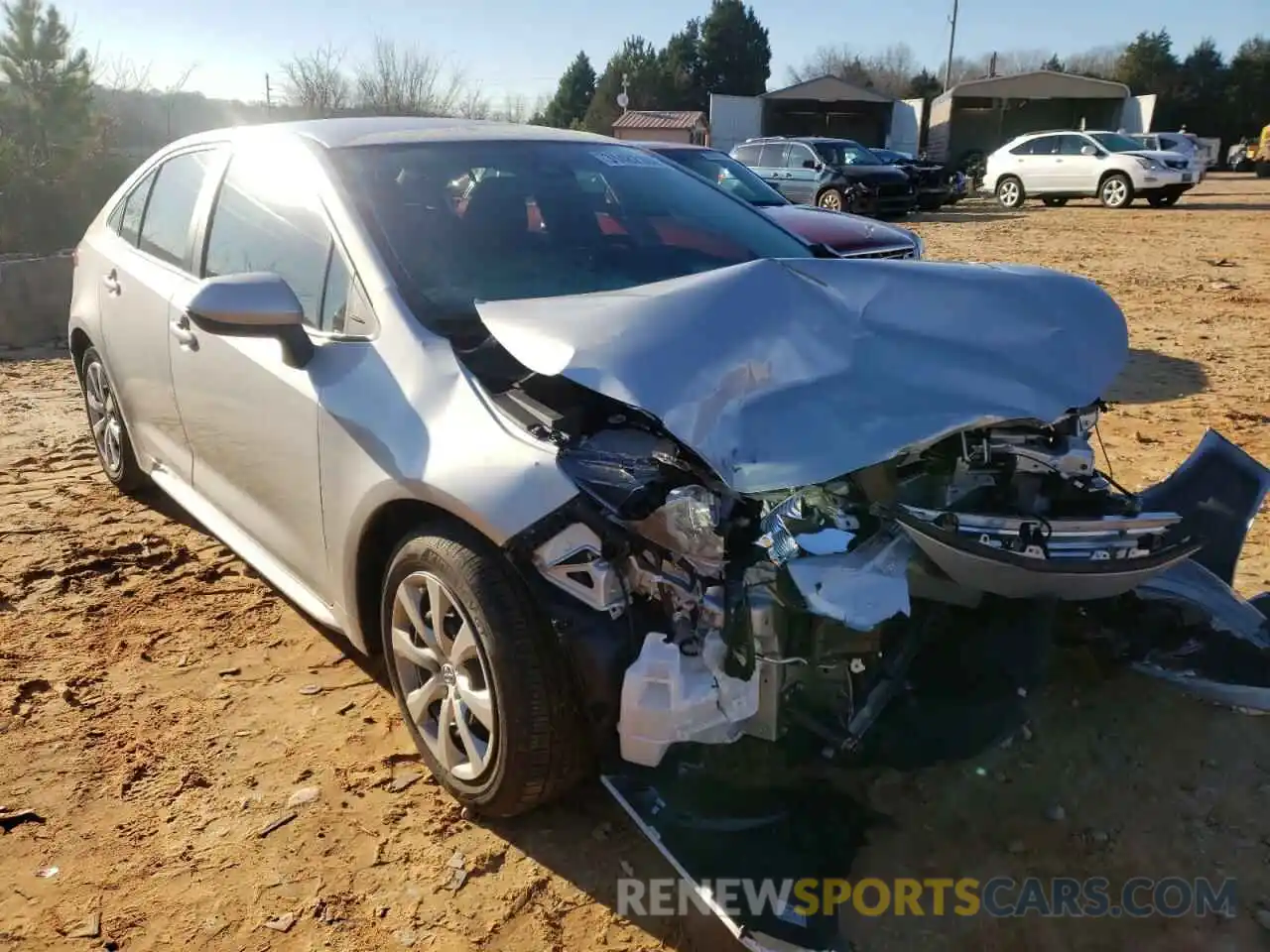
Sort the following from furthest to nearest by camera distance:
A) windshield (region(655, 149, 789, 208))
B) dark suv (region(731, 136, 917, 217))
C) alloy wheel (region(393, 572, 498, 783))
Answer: dark suv (region(731, 136, 917, 217)) < windshield (region(655, 149, 789, 208)) < alloy wheel (region(393, 572, 498, 783))

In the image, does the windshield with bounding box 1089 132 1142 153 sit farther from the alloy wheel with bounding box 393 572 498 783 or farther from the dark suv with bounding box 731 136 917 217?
the alloy wheel with bounding box 393 572 498 783

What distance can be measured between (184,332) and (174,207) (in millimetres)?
768

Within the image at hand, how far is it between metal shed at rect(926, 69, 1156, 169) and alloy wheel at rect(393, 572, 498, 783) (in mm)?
43836

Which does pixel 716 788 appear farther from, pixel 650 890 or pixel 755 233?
pixel 755 233

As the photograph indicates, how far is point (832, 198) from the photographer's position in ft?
63.9

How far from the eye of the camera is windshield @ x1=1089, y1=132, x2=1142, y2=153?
72.0ft

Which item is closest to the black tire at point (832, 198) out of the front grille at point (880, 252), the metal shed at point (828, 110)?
the front grille at point (880, 252)

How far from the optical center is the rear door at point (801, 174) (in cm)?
1958

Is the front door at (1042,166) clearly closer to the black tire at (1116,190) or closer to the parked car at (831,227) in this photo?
the black tire at (1116,190)

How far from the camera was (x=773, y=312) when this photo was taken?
102 inches

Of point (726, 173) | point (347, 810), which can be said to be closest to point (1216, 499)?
point (347, 810)

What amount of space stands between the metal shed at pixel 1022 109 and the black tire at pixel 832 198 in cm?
2555

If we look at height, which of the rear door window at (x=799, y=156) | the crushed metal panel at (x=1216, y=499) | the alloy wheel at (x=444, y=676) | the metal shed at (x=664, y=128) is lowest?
the alloy wheel at (x=444, y=676)

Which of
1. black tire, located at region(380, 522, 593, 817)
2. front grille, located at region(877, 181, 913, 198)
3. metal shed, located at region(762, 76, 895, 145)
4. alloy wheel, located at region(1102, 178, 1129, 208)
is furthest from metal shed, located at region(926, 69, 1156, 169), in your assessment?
black tire, located at region(380, 522, 593, 817)
